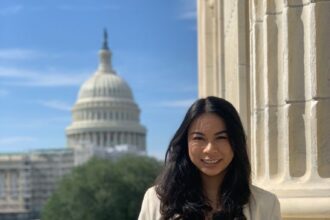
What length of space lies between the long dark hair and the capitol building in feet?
421

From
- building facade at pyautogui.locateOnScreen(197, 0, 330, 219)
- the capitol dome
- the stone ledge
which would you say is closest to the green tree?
building facade at pyautogui.locateOnScreen(197, 0, 330, 219)

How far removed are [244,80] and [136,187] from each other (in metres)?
48.1

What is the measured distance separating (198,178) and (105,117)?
135 metres

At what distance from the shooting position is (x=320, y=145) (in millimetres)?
4930

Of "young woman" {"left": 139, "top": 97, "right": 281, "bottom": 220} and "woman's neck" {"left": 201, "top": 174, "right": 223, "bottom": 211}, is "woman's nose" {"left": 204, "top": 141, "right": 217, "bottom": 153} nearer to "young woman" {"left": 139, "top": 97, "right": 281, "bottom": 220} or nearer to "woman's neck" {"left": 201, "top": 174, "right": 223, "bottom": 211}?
"young woman" {"left": 139, "top": 97, "right": 281, "bottom": 220}

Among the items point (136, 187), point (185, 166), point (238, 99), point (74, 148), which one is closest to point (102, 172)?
point (136, 187)

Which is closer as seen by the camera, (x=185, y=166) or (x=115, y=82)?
(x=185, y=166)

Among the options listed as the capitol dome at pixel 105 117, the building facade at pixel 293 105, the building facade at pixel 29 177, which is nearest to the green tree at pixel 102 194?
the building facade at pixel 293 105

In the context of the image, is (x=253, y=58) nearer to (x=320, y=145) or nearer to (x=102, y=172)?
(x=320, y=145)

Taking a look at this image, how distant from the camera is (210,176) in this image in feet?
11.6

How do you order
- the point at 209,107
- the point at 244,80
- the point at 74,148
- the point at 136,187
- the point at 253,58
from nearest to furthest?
the point at 209,107
the point at 253,58
the point at 244,80
the point at 136,187
the point at 74,148

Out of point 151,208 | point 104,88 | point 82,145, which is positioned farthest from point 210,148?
point 104,88

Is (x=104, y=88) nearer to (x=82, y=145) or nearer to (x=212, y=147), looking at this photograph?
(x=82, y=145)

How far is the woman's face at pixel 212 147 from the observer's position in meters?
3.49
